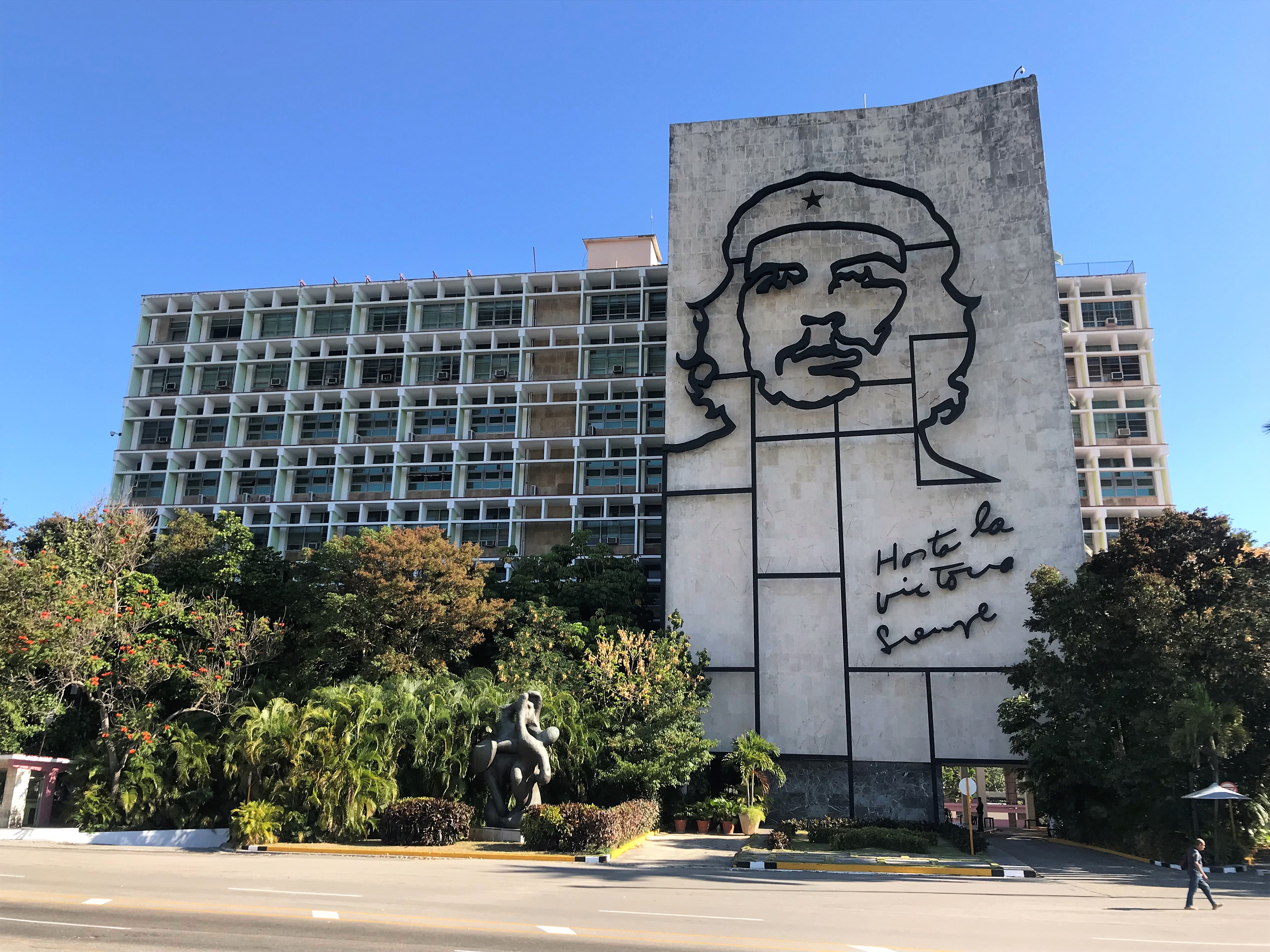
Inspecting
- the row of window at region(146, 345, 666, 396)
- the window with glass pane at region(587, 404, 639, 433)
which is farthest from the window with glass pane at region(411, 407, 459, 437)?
the window with glass pane at region(587, 404, 639, 433)

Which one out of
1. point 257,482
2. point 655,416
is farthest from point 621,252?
point 257,482

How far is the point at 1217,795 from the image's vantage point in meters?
19.8

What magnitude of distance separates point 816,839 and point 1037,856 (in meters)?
5.93

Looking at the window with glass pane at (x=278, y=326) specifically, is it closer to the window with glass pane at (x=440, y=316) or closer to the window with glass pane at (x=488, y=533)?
the window with glass pane at (x=440, y=316)

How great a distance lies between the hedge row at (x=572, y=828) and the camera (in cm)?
2161

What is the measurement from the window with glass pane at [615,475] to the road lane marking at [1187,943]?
4547 centimetres

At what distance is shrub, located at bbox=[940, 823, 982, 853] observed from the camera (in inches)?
936

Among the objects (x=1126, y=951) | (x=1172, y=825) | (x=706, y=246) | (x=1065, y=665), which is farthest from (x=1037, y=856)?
(x=706, y=246)

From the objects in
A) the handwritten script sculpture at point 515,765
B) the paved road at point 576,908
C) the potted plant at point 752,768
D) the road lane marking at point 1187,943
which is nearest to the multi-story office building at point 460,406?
the potted plant at point 752,768

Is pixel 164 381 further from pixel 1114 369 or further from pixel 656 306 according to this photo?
pixel 1114 369

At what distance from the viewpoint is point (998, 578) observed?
31625 mm

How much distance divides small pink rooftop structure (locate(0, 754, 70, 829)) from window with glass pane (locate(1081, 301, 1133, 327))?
6110 cm

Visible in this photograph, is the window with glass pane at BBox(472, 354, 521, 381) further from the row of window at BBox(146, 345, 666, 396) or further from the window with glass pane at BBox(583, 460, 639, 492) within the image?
the window with glass pane at BBox(583, 460, 639, 492)

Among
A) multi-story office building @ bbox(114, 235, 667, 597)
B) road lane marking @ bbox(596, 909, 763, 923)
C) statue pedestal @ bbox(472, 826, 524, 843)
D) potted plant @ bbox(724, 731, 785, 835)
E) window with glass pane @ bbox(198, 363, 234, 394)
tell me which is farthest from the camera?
window with glass pane @ bbox(198, 363, 234, 394)
